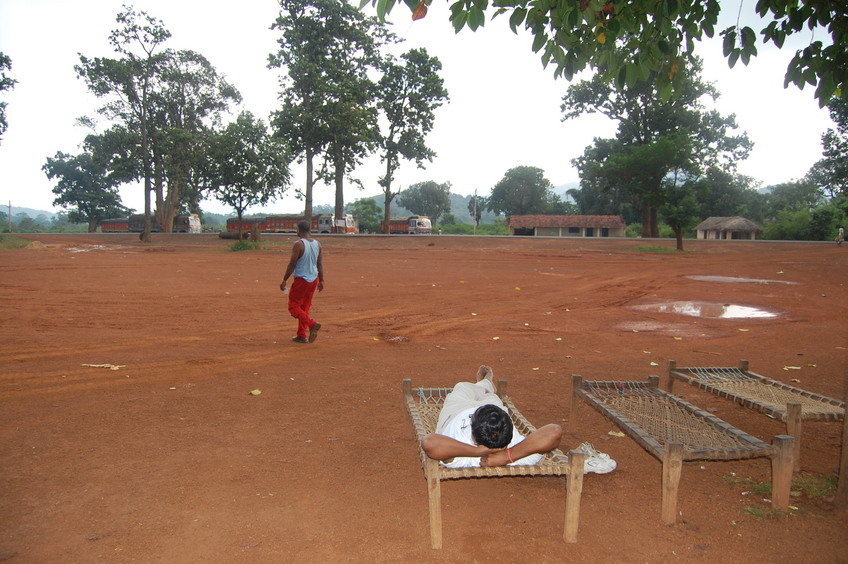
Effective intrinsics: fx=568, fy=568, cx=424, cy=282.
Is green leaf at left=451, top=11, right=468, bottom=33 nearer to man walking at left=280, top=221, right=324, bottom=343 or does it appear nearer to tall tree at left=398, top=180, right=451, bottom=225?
man walking at left=280, top=221, right=324, bottom=343

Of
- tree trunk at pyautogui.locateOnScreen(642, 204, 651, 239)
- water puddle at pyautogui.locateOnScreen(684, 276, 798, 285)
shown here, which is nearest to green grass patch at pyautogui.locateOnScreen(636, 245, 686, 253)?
tree trunk at pyautogui.locateOnScreen(642, 204, 651, 239)

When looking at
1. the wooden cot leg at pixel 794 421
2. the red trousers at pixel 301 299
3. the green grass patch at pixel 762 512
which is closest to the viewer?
the green grass patch at pixel 762 512

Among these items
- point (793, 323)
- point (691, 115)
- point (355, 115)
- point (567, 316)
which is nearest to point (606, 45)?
point (567, 316)

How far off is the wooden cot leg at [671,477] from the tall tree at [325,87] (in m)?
36.9

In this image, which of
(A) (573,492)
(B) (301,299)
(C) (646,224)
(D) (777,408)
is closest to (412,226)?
(C) (646,224)

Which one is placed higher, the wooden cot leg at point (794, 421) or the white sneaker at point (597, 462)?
the wooden cot leg at point (794, 421)

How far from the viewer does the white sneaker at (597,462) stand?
387 cm

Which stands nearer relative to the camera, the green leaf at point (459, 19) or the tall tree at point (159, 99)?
the green leaf at point (459, 19)

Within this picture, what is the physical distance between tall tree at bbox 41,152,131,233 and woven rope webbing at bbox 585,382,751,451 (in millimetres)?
66961

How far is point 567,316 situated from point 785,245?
30.4m

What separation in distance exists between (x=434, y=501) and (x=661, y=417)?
2.08 metres

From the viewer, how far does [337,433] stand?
14.9ft

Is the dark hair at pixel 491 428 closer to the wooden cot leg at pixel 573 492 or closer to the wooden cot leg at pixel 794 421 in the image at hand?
the wooden cot leg at pixel 573 492

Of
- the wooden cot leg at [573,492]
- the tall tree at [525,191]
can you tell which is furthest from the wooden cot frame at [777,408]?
the tall tree at [525,191]
